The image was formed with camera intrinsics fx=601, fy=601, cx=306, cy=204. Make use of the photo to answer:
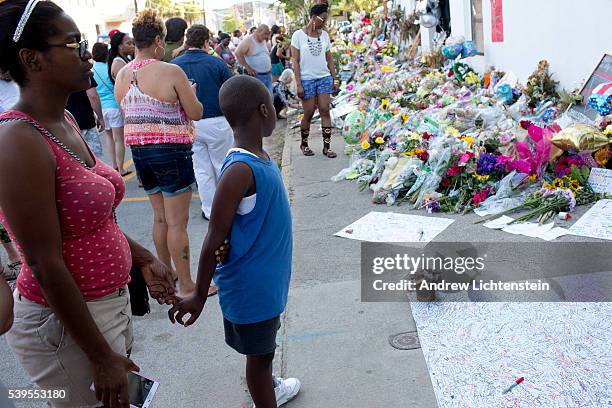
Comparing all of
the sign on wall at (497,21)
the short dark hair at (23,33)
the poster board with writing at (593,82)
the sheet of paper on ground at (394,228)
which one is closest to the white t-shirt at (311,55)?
the sign on wall at (497,21)

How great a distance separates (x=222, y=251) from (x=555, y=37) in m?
5.76

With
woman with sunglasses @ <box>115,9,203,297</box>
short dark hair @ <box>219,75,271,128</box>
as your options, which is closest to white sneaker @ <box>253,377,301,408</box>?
short dark hair @ <box>219,75,271,128</box>

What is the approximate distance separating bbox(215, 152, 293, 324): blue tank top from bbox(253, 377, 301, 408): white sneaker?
2.41 ft

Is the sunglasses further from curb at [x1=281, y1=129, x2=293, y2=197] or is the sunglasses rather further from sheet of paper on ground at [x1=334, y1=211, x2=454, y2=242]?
curb at [x1=281, y1=129, x2=293, y2=197]

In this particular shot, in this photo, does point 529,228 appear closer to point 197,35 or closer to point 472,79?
point 197,35

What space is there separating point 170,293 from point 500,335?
6.35 ft

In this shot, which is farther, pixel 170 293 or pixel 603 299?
pixel 603 299

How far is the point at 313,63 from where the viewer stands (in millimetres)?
7781

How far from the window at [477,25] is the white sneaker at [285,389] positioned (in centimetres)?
756

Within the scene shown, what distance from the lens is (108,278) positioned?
186cm

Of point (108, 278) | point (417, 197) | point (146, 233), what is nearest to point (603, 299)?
point (417, 197)

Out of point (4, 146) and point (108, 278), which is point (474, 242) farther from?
point (4, 146)

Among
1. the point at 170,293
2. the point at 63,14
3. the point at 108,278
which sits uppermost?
the point at 63,14

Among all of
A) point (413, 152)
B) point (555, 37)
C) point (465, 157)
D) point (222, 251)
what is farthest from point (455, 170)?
point (222, 251)
